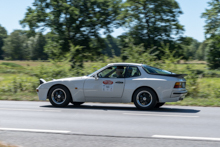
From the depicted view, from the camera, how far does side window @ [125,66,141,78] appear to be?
10.1 m

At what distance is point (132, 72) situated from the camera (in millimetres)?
10133

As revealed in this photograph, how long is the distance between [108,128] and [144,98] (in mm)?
3145

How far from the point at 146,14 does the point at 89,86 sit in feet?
95.2

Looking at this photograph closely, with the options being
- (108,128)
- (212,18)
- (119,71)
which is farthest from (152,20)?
(108,128)

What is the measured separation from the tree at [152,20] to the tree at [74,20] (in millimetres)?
1831

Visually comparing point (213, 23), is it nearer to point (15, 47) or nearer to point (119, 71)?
point (119, 71)

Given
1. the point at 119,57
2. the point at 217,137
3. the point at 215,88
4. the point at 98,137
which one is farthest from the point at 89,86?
the point at 119,57

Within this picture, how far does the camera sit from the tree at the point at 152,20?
123ft

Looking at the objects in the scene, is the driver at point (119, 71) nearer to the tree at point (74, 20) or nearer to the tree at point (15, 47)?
the tree at point (74, 20)

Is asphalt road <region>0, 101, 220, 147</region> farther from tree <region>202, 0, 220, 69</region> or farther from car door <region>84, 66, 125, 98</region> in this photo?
tree <region>202, 0, 220, 69</region>

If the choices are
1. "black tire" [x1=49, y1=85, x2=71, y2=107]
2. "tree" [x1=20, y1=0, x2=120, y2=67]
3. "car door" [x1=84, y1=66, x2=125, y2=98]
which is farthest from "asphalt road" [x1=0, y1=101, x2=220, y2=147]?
"tree" [x1=20, y1=0, x2=120, y2=67]

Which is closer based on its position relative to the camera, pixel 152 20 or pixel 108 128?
pixel 108 128


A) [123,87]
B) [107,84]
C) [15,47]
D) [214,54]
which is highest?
[15,47]

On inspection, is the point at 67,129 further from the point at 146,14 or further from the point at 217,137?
the point at 146,14
